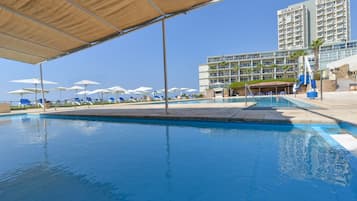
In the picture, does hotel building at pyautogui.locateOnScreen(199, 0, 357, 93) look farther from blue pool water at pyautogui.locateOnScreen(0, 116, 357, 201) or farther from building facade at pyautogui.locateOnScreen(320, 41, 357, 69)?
blue pool water at pyautogui.locateOnScreen(0, 116, 357, 201)

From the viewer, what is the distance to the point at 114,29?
6184 millimetres

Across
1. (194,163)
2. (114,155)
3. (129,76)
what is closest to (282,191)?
(194,163)

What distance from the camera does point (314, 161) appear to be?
2725 millimetres

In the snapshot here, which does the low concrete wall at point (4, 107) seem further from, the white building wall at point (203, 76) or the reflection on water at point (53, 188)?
the white building wall at point (203, 76)

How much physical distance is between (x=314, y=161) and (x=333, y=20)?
78.8 metres

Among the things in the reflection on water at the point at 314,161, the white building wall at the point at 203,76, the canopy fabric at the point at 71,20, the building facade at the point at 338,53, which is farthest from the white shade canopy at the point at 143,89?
the building facade at the point at 338,53

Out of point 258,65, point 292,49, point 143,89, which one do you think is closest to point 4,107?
point 143,89

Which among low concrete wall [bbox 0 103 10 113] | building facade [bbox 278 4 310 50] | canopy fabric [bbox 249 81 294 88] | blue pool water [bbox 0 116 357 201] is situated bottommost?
blue pool water [bbox 0 116 357 201]

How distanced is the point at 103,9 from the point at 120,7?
0.45 meters

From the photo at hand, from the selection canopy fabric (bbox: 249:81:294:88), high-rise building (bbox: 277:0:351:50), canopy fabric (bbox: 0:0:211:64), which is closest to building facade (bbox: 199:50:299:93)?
canopy fabric (bbox: 249:81:294:88)

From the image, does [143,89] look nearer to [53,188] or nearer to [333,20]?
[53,188]

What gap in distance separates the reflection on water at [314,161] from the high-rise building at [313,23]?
66675 millimetres

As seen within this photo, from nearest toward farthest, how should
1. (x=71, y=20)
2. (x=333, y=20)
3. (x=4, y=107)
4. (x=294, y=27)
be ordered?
(x=71, y=20)
(x=4, y=107)
(x=333, y=20)
(x=294, y=27)

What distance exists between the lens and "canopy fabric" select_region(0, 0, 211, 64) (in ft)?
14.4
